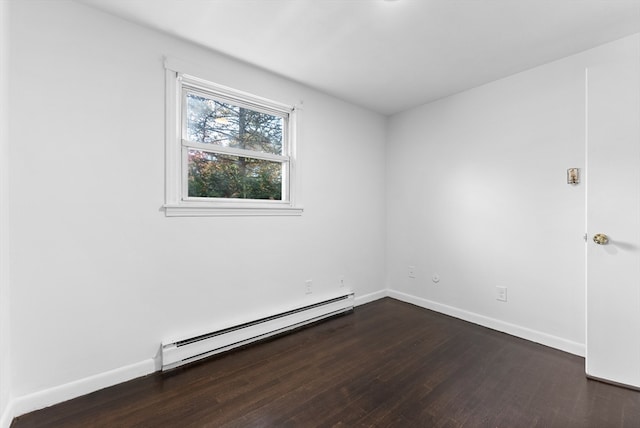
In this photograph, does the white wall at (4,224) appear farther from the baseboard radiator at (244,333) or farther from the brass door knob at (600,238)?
the brass door knob at (600,238)

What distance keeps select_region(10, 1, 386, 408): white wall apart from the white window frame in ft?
0.22

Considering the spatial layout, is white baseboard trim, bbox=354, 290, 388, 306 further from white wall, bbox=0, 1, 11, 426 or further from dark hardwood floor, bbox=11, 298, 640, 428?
white wall, bbox=0, 1, 11, 426

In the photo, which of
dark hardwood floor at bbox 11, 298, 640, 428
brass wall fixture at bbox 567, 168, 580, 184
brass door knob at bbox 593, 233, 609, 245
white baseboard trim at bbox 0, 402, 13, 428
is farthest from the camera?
brass wall fixture at bbox 567, 168, 580, 184

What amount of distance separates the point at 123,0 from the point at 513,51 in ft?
9.67

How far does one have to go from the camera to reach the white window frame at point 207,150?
7.03 feet

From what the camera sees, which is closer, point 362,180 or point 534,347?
point 534,347

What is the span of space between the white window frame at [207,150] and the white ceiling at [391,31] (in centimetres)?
31

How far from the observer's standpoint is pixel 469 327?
2883 millimetres

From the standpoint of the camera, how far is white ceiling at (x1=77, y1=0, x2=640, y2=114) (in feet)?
5.91

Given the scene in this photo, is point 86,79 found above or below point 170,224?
above

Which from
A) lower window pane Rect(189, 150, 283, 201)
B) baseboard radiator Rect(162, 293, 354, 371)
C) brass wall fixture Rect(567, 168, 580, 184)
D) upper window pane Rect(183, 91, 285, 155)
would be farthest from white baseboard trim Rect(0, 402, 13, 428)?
brass wall fixture Rect(567, 168, 580, 184)

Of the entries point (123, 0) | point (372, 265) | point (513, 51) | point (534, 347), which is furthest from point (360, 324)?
point (123, 0)

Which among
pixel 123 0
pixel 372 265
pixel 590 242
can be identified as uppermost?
pixel 123 0

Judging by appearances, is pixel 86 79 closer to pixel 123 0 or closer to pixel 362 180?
pixel 123 0
